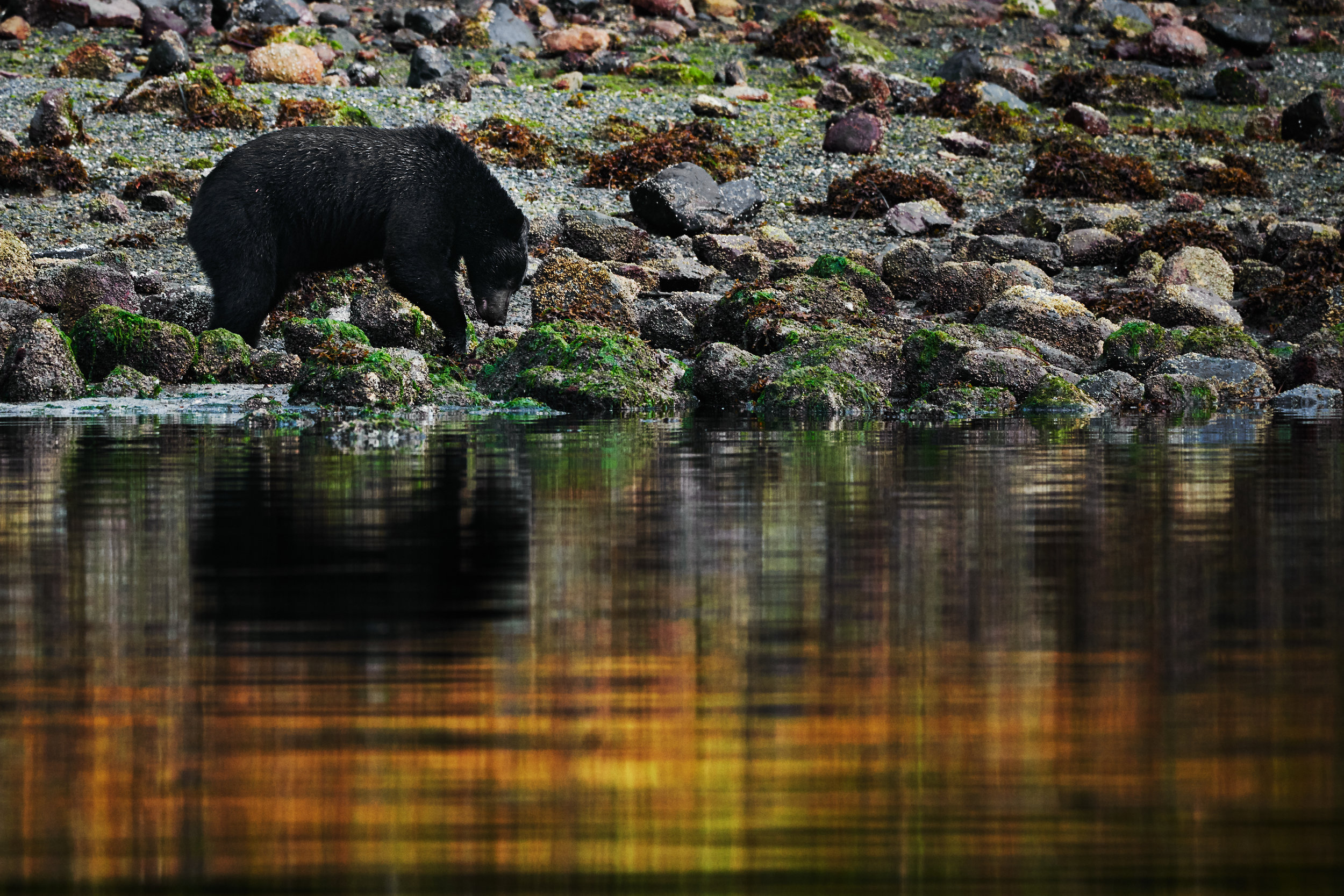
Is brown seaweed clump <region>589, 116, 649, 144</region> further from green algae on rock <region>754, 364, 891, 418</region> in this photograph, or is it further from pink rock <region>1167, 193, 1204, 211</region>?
green algae on rock <region>754, 364, 891, 418</region>

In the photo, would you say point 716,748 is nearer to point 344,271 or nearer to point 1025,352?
point 1025,352

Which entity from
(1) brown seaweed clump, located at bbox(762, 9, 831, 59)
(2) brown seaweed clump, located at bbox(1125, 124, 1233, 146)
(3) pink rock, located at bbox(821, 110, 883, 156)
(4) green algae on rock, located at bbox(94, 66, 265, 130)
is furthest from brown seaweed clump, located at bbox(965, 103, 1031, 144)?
(4) green algae on rock, located at bbox(94, 66, 265, 130)

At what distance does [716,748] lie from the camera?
9.23 ft

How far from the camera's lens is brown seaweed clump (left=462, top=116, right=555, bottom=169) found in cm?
2494

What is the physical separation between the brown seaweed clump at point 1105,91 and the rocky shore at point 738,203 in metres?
0.12

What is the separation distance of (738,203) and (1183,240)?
20.1 feet

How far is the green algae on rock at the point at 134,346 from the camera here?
1377 cm

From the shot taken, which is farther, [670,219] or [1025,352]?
[670,219]

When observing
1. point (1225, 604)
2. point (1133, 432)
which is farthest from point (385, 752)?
point (1133, 432)

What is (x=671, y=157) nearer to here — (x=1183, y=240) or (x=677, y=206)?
(x=677, y=206)

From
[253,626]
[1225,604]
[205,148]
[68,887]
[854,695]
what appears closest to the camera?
[68,887]

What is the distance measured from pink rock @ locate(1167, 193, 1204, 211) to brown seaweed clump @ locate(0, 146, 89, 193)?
16.1 meters

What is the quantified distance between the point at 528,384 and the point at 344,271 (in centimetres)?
505

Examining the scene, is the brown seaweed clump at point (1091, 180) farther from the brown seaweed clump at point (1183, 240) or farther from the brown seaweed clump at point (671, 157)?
the brown seaweed clump at point (671, 157)
